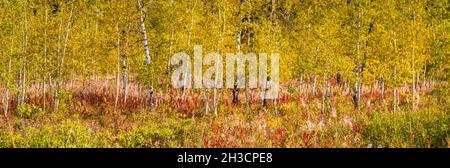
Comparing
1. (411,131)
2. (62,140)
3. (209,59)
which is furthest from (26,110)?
(411,131)

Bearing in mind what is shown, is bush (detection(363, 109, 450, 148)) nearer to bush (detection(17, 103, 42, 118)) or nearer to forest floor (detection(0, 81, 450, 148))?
forest floor (detection(0, 81, 450, 148))

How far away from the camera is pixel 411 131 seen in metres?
10.2

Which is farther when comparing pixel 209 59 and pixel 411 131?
pixel 209 59

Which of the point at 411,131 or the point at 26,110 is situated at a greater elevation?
the point at 411,131

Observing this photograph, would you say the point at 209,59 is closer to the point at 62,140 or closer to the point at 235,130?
the point at 235,130

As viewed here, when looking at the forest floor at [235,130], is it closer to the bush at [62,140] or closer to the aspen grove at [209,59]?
the bush at [62,140]

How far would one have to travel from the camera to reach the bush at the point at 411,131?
9.97 meters

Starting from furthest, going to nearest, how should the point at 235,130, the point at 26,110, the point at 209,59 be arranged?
the point at 26,110 → the point at 209,59 → the point at 235,130

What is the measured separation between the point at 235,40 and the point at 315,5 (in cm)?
977

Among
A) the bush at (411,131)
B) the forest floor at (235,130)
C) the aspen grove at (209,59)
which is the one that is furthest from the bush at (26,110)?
the bush at (411,131)

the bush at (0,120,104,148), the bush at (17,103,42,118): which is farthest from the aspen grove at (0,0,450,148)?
the bush at (0,120,104,148)

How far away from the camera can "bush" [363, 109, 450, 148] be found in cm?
997

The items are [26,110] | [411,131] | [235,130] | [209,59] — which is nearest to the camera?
[411,131]
